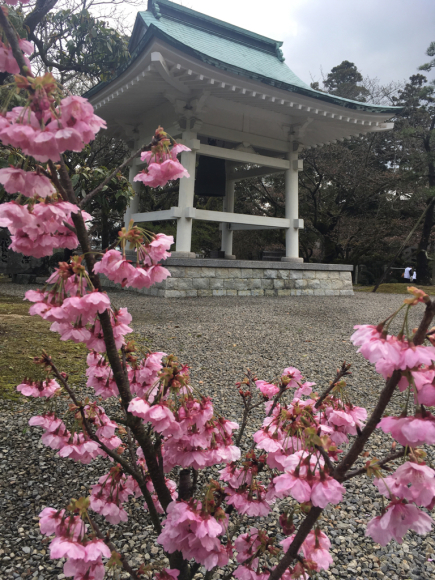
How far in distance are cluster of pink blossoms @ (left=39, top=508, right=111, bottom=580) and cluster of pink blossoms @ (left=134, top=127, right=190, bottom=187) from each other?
714 millimetres

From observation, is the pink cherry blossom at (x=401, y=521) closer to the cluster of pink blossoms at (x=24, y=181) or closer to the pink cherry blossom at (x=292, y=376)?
the pink cherry blossom at (x=292, y=376)

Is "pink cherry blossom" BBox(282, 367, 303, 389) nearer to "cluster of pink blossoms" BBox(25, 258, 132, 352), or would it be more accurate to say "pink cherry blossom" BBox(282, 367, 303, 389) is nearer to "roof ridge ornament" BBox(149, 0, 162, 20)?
"cluster of pink blossoms" BBox(25, 258, 132, 352)

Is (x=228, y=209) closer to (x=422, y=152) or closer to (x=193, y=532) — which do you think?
(x=422, y=152)

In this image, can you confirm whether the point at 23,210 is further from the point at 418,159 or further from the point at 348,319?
the point at 418,159

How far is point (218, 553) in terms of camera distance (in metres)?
0.86

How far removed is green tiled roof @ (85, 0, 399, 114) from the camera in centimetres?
728

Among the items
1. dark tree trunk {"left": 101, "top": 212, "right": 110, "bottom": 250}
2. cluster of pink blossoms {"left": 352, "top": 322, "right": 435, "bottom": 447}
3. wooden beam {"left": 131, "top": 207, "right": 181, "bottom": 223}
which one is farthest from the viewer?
dark tree trunk {"left": 101, "top": 212, "right": 110, "bottom": 250}

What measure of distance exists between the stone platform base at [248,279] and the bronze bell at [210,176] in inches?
88.1

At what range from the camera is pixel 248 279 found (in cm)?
782

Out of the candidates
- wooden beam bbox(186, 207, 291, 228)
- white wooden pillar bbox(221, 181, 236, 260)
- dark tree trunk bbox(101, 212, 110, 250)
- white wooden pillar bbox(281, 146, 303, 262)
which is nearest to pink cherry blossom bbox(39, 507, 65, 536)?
wooden beam bbox(186, 207, 291, 228)

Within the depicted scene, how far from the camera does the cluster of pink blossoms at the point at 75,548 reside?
679 millimetres

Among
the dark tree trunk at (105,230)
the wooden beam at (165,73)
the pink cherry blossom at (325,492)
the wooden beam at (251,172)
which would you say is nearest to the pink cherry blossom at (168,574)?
the pink cherry blossom at (325,492)

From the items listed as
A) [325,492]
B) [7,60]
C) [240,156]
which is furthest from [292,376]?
[240,156]

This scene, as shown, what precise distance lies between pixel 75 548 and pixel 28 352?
2.60 metres
